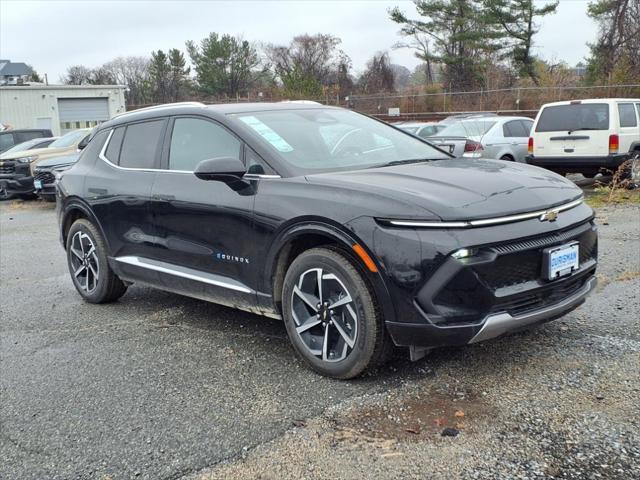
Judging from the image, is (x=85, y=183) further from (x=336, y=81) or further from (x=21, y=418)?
(x=336, y=81)

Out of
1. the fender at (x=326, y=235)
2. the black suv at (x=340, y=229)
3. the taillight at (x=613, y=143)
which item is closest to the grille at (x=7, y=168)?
the black suv at (x=340, y=229)

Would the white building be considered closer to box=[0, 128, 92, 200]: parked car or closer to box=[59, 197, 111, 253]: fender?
box=[0, 128, 92, 200]: parked car

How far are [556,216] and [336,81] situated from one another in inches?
2133

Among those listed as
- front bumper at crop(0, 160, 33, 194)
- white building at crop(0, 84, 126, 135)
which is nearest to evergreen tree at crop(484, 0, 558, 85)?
white building at crop(0, 84, 126, 135)

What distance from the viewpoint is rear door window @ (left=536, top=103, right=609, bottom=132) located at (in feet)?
39.0

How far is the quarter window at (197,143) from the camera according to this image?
449 cm

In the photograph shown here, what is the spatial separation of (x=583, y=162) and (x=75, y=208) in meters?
9.24

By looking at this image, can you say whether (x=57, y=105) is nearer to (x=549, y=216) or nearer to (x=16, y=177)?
(x=16, y=177)

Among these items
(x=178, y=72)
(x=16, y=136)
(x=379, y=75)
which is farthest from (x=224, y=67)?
(x=16, y=136)

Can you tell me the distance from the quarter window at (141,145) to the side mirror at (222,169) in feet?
3.55

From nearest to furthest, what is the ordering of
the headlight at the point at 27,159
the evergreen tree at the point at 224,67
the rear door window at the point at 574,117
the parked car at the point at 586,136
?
the parked car at the point at 586,136 < the rear door window at the point at 574,117 < the headlight at the point at 27,159 < the evergreen tree at the point at 224,67

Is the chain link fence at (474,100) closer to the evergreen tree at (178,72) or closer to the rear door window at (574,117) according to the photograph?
the rear door window at (574,117)

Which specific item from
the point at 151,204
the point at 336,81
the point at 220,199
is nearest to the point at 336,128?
the point at 220,199

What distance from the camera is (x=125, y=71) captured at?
70.8 m
